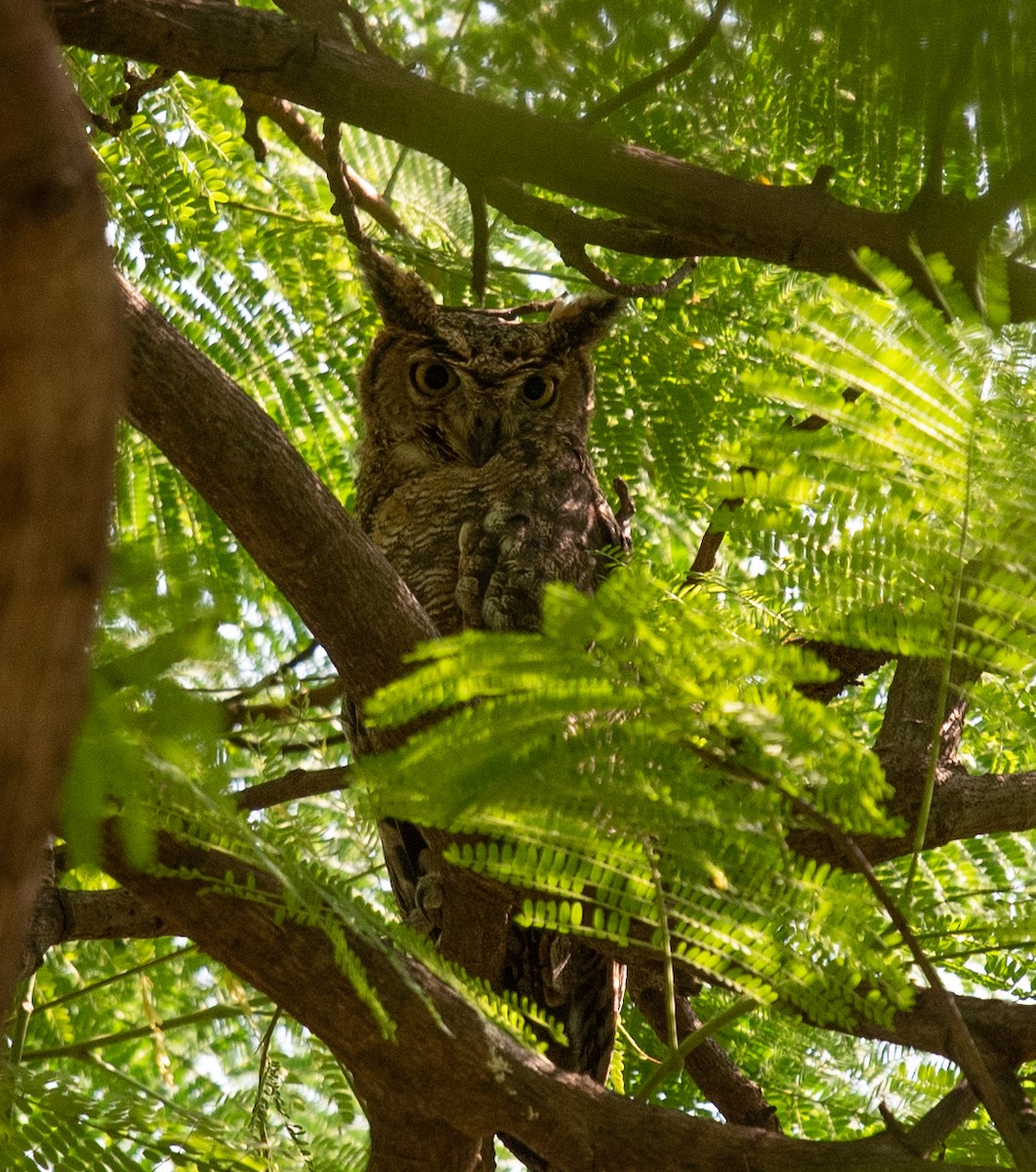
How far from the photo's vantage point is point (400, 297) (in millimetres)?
3467

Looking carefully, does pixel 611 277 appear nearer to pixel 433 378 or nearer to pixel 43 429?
pixel 433 378

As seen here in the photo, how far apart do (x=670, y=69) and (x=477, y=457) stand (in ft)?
6.67

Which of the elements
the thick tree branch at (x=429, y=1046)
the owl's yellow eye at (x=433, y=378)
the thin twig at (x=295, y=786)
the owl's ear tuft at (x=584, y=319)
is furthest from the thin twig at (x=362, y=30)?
the thick tree branch at (x=429, y=1046)

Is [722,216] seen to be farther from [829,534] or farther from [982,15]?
[982,15]

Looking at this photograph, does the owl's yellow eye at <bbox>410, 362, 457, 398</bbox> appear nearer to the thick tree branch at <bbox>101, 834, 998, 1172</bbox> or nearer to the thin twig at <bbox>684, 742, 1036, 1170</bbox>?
the thick tree branch at <bbox>101, 834, 998, 1172</bbox>

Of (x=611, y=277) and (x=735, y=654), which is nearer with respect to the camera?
(x=735, y=654)

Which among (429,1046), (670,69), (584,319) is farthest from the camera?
(584,319)

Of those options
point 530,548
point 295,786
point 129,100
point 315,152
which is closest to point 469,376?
point 530,548

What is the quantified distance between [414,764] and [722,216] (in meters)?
1.19

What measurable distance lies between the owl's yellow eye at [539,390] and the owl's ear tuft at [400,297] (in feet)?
0.96

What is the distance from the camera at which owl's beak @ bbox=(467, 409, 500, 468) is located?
3506 mm

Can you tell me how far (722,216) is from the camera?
2.10 metres

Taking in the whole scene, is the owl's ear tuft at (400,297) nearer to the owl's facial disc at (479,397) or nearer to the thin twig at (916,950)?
the owl's facial disc at (479,397)

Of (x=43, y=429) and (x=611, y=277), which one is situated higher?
(x=611, y=277)
